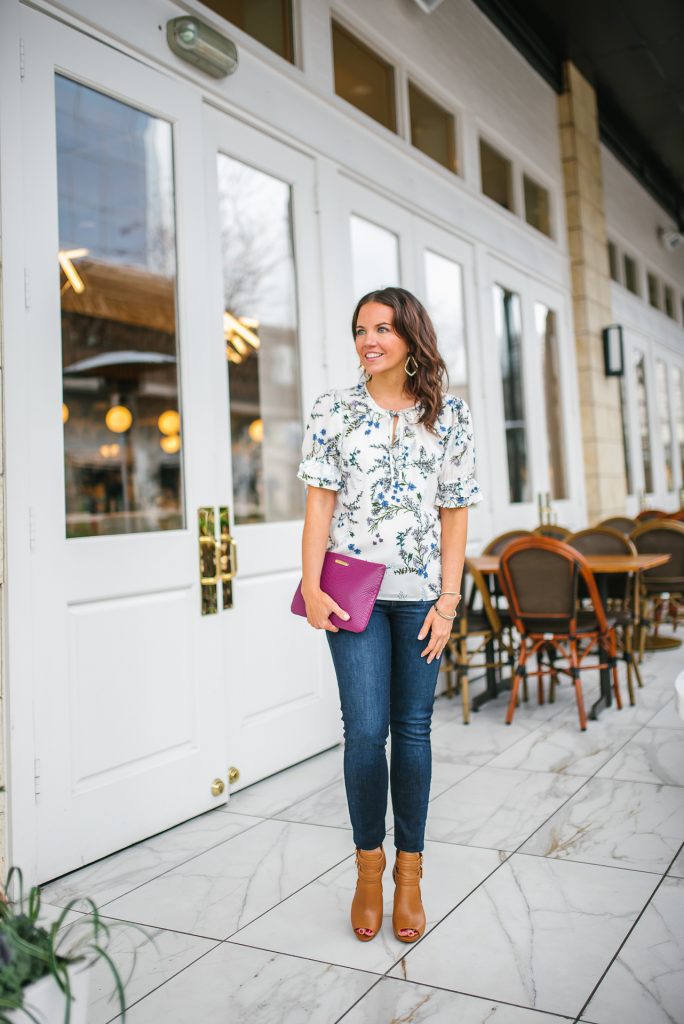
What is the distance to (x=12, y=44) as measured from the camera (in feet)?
8.09

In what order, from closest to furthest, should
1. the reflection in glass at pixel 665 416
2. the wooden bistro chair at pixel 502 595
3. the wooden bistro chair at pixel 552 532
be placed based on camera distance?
the wooden bistro chair at pixel 502 595 → the wooden bistro chair at pixel 552 532 → the reflection in glass at pixel 665 416

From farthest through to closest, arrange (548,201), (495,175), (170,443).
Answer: (548,201)
(495,175)
(170,443)

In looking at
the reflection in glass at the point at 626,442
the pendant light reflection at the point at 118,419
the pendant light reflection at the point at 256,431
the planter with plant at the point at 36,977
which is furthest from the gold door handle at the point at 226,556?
the reflection in glass at the point at 626,442

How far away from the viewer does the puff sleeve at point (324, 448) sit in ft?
6.46

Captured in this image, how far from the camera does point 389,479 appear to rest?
1963mm

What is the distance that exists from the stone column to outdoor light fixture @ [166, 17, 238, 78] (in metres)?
4.79

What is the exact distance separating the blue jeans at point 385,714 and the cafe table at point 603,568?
207cm

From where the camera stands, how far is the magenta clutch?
1.88m

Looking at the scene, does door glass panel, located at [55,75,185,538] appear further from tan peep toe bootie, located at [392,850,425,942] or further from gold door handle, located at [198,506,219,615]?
tan peep toe bootie, located at [392,850,425,942]

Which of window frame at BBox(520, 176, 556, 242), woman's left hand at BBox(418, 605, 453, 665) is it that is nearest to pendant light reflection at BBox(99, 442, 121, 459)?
woman's left hand at BBox(418, 605, 453, 665)

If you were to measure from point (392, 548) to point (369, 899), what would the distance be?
2.78ft

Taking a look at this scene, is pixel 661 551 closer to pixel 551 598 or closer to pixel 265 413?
pixel 551 598

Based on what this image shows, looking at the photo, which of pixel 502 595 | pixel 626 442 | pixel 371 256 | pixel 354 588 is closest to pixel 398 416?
pixel 354 588

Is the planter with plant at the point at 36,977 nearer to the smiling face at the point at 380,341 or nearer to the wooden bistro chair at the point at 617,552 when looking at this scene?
the smiling face at the point at 380,341
